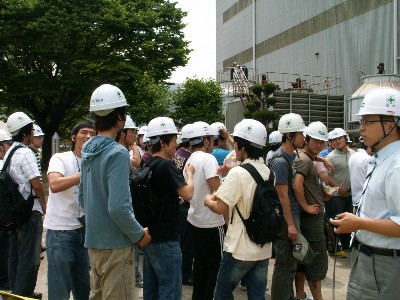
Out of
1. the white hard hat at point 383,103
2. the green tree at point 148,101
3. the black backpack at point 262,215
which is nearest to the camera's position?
the white hard hat at point 383,103

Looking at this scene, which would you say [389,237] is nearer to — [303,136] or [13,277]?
[303,136]

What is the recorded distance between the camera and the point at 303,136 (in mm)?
4516

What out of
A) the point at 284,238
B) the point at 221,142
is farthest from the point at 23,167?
the point at 221,142

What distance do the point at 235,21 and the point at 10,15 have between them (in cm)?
2288

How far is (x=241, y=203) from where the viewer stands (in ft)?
11.5

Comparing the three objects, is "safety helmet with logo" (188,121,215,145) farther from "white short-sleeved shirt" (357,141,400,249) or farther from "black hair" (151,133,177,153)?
"white short-sleeved shirt" (357,141,400,249)

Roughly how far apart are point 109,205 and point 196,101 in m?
20.5

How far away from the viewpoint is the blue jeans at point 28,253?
435 cm

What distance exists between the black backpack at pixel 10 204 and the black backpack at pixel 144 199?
4.79ft

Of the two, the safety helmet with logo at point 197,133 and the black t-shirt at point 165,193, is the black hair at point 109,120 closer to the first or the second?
the black t-shirt at point 165,193

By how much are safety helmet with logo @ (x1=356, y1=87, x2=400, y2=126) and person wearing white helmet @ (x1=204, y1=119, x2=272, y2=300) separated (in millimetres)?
1031

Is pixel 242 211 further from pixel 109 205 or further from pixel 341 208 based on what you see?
pixel 341 208

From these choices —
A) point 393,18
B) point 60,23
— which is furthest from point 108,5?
point 393,18

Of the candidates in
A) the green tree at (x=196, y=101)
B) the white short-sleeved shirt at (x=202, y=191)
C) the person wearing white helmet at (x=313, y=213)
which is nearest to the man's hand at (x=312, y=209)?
the person wearing white helmet at (x=313, y=213)
